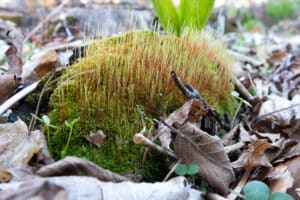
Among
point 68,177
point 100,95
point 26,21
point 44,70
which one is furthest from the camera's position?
point 26,21

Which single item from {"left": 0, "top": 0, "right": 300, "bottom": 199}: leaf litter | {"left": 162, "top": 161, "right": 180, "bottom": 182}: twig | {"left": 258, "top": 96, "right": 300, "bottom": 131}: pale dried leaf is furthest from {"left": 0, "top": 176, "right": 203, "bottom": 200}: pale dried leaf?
{"left": 258, "top": 96, "right": 300, "bottom": 131}: pale dried leaf

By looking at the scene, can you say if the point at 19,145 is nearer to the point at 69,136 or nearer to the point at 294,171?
the point at 69,136

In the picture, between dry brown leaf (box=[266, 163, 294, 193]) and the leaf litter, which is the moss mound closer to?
the leaf litter

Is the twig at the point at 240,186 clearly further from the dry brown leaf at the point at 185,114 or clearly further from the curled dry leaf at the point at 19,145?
the curled dry leaf at the point at 19,145

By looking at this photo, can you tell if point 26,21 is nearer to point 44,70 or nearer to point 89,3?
point 89,3

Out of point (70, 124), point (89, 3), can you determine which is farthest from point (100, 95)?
point (89, 3)

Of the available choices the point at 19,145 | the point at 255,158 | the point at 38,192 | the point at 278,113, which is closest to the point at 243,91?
the point at 278,113

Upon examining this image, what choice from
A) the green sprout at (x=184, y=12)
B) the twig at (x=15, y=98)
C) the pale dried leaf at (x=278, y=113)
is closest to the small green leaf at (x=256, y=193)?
the pale dried leaf at (x=278, y=113)
